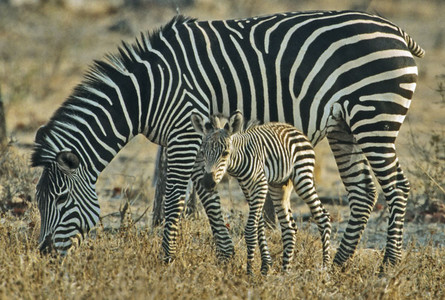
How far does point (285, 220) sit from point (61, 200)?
2235 mm

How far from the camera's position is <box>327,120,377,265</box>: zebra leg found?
7.67 m

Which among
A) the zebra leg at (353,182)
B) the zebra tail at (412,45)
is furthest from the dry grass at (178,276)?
the zebra tail at (412,45)

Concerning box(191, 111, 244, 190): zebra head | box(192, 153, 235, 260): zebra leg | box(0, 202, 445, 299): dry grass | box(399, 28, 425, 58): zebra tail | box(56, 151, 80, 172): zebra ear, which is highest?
box(399, 28, 425, 58): zebra tail

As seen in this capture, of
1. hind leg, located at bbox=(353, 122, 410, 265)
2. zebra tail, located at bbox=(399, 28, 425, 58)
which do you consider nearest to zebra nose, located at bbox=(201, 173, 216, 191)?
hind leg, located at bbox=(353, 122, 410, 265)

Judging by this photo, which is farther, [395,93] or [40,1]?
[40,1]

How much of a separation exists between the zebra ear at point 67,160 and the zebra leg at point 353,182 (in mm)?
2800

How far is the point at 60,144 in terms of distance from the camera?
6.75 meters

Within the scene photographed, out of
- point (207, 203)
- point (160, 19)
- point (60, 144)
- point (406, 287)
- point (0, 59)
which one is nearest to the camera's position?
point (406, 287)

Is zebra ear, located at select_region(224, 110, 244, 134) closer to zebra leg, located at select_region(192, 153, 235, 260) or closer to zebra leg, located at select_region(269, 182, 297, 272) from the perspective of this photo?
zebra leg, located at select_region(192, 153, 235, 260)

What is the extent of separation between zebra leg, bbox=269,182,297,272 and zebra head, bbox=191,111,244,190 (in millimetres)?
1048

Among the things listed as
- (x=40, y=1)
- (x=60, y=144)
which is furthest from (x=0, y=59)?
(x=60, y=144)

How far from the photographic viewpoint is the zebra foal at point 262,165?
6.41 m

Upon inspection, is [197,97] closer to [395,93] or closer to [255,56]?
[255,56]

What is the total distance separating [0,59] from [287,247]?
54.9ft
